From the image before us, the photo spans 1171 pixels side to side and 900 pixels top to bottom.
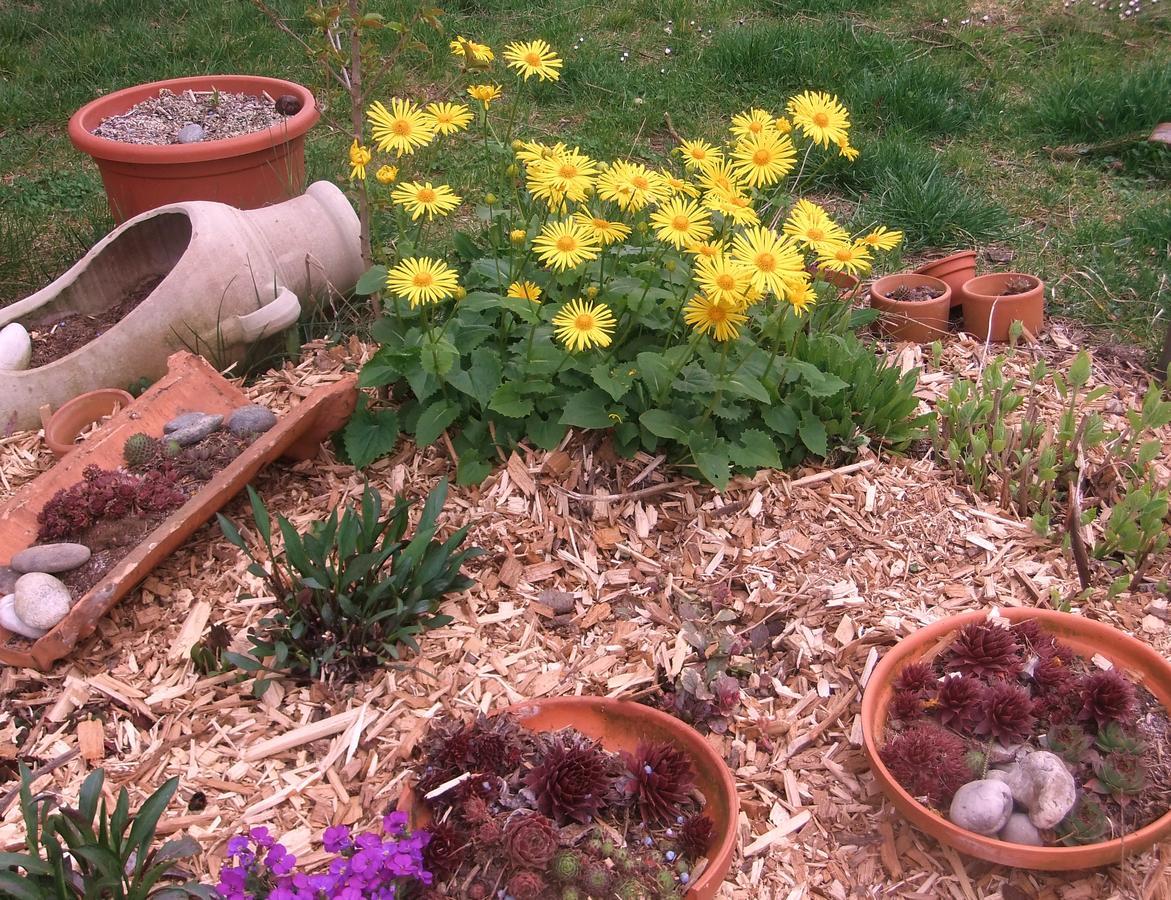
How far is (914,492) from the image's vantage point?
2.81 meters

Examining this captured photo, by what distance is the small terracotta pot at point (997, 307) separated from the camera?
141 inches

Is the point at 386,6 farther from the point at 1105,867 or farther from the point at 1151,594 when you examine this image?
the point at 1105,867

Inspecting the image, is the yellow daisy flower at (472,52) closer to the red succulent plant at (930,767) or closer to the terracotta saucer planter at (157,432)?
the terracotta saucer planter at (157,432)

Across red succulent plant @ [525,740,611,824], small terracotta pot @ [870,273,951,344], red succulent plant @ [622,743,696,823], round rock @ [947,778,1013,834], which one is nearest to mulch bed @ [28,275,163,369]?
red succulent plant @ [525,740,611,824]

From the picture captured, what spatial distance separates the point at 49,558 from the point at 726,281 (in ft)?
5.53

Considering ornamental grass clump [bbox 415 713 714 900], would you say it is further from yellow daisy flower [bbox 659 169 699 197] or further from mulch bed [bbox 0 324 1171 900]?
yellow daisy flower [bbox 659 169 699 197]

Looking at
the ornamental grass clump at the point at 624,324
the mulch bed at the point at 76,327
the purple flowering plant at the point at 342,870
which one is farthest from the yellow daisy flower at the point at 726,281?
the mulch bed at the point at 76,327

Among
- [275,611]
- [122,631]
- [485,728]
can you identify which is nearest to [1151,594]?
[485,728]

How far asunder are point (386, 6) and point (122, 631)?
184 inches

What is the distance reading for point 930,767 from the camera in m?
1.98

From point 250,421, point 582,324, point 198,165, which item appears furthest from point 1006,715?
point 198,165

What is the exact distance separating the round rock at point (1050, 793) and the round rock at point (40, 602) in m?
2.03

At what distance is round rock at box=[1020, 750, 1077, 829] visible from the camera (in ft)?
6.14

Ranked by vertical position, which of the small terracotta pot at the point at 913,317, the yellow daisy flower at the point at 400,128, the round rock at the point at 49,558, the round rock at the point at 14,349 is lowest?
the small terracotta pot at the point at 913,317
